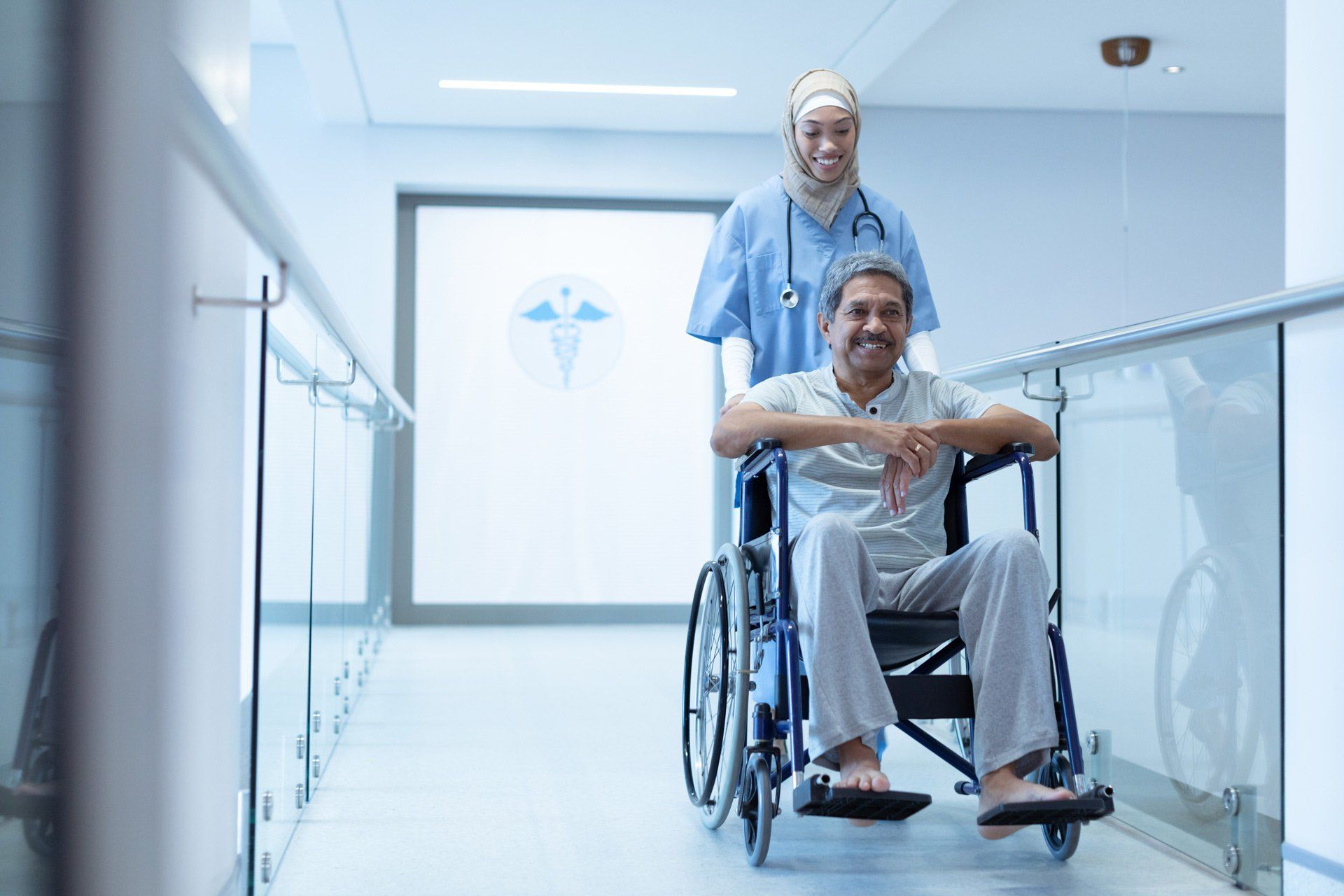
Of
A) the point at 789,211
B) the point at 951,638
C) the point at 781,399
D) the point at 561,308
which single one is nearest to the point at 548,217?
the point at 561,308

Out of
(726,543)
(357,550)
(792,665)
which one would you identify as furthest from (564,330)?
(792,665)

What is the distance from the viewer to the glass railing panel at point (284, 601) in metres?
1.64

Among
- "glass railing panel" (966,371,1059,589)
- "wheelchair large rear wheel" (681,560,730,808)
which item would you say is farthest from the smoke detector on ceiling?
"wheelchair large rear wheel" (681,560,730,808)

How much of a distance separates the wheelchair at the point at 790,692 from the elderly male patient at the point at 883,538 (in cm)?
3

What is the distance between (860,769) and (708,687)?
21.5 inches

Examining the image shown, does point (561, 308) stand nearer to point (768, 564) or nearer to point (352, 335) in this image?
point (352, 335)

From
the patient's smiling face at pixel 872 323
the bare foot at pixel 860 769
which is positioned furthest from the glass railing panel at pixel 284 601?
the patient's smiling face at pixel 872 323

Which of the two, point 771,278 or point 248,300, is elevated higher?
point 771,278

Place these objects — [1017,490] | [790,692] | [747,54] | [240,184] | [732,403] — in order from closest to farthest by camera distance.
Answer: [240,184] < [790,692] < [732,403] < [1017,490] < [747,54]

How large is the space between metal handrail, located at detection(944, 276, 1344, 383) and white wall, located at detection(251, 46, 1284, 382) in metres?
2.90

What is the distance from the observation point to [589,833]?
2217 mm

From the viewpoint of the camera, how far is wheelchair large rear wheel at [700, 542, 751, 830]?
6.30ft

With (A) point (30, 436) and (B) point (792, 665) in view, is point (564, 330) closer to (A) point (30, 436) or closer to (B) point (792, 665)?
(B) point (792, 665)

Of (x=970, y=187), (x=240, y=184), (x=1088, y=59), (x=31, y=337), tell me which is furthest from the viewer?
(x=970, y=187)
